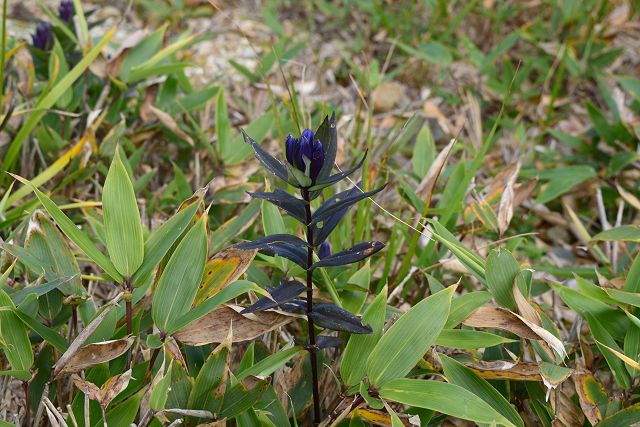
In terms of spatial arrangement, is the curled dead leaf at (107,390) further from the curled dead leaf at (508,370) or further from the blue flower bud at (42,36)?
the blue flower bud at (42,36)

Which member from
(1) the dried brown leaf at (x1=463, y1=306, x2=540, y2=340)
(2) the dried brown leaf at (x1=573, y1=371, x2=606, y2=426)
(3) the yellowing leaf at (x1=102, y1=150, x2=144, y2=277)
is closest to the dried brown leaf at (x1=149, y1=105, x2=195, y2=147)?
(3) the yellowing leaf at (x1=102, y1=150, x2=144, y2=277)

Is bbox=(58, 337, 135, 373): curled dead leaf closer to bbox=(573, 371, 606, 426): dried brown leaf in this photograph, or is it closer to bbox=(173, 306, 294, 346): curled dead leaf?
bbox=(173, 306, 294, 346): curled dead leaf

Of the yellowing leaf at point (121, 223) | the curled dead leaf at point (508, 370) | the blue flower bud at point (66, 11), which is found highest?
the blue flower bud at point (66, 11)

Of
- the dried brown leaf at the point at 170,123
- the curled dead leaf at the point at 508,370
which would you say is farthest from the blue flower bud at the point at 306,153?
the dried brown leaf at the point at 170,123

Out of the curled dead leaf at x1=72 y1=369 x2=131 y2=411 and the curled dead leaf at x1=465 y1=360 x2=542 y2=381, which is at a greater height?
the curled dead leaf at x1=72 y1=369 x2=131 y2=411

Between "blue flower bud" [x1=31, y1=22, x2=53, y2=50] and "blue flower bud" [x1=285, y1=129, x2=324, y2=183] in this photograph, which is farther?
"blue flower bud" [x1=31, y1=22, x2=53, y2=50]

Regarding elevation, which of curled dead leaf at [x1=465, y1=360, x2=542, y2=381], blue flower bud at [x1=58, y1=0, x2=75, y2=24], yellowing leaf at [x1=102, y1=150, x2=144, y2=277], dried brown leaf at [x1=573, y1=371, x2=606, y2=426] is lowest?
dried brown leaf at [x1=573, y1=371, x2=606, y2=426]

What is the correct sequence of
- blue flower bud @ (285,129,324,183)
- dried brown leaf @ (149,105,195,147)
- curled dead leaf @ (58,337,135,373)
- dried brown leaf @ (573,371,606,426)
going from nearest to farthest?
blue flower bud @ (285,129,324,183), curled dead leaf @ (58,337,135,373), dried brown leaf @ (573,371,606,426), dried brown leaf @ (149,105,195,147)

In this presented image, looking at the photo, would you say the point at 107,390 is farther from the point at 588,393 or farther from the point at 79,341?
the point at 588,393
